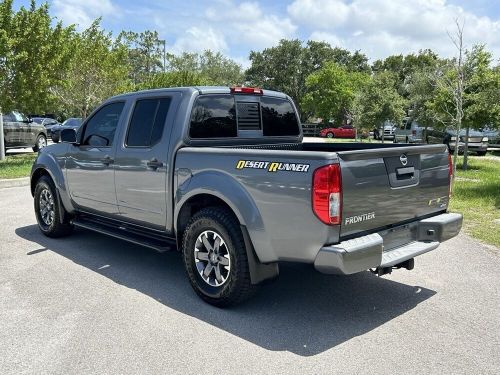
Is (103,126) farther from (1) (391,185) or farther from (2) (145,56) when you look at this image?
(2) (145,56)

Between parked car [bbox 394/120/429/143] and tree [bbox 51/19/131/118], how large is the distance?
16.1 meters

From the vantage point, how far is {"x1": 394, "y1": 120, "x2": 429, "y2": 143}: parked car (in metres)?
24.7

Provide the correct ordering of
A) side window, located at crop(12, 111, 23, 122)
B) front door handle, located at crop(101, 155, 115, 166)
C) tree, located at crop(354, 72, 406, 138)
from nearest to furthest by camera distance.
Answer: front door handle, located at crop(101, 155, 115, 166) → side window, located at crop(12, 111, 23, 122) → tree, located at crop(354, 72, 406, 138)

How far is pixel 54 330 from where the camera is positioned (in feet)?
12.0

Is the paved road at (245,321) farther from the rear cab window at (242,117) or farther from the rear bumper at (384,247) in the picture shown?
the rear cab window at (242,117)

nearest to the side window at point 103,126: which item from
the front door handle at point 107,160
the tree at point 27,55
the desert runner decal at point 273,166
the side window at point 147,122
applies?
the front door handle at point 107,160

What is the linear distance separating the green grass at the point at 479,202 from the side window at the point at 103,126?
5.32 m

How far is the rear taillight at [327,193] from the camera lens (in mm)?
3305

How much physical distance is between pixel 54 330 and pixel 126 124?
2.38 m

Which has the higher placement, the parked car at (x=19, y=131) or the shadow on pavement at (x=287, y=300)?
the parked car at (x=19, y=131)

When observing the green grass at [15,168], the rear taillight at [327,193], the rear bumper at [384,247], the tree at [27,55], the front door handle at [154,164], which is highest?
the tree at [27,55]

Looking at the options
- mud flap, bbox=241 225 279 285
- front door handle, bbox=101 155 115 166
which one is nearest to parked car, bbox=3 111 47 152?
front door handle, bbox=101 155 115 166

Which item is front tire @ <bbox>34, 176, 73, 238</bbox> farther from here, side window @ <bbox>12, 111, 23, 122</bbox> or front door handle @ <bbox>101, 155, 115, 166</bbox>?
side window @ <bbox>12, 111, 23, 122</bbox>

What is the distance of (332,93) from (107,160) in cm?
4297
